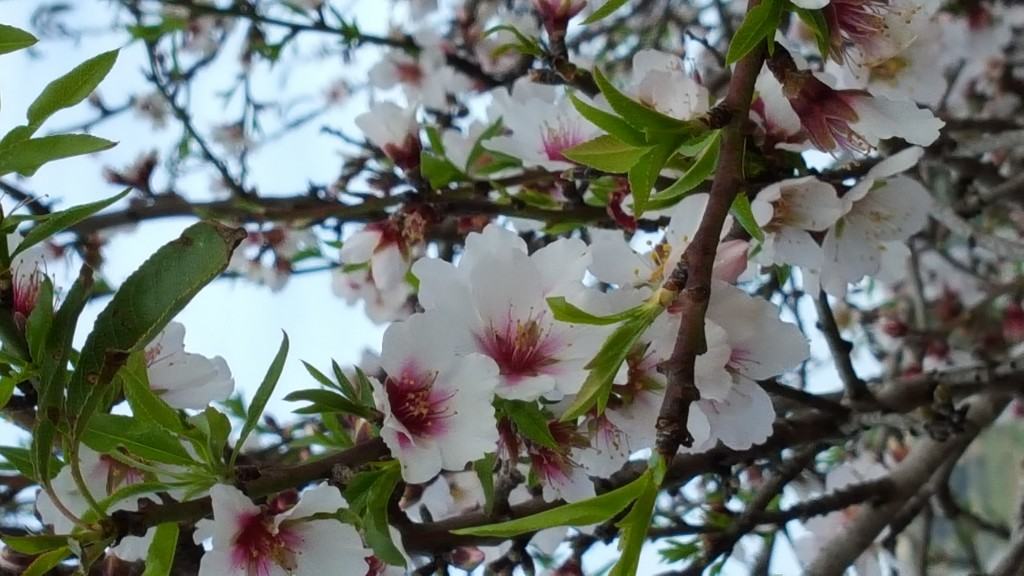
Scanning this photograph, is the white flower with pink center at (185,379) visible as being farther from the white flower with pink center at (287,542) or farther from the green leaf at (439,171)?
the green leaf at (439,171)

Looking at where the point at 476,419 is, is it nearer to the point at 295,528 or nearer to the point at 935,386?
the point at 295,528

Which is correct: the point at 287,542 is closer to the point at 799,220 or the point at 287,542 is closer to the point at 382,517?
the point at 382,517

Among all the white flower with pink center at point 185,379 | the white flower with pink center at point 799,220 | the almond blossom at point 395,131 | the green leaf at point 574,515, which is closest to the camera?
the green leaf at point 574,515

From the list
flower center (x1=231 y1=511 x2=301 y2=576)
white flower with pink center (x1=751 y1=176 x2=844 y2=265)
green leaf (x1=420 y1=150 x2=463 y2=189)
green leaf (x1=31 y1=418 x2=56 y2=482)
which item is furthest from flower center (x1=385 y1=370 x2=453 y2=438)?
green leaf (x1=420 y1=150 x2=463 y2=189)

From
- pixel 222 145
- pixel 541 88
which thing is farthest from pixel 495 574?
pixel 222 145

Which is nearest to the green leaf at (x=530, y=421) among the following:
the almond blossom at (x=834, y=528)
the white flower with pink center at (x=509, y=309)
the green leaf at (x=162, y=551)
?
the white flower with pink center at (x=509, y=309)

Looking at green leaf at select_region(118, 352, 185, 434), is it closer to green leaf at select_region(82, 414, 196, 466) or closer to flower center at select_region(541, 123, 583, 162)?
green leaf at select_region(82, 414, 196, 466)
